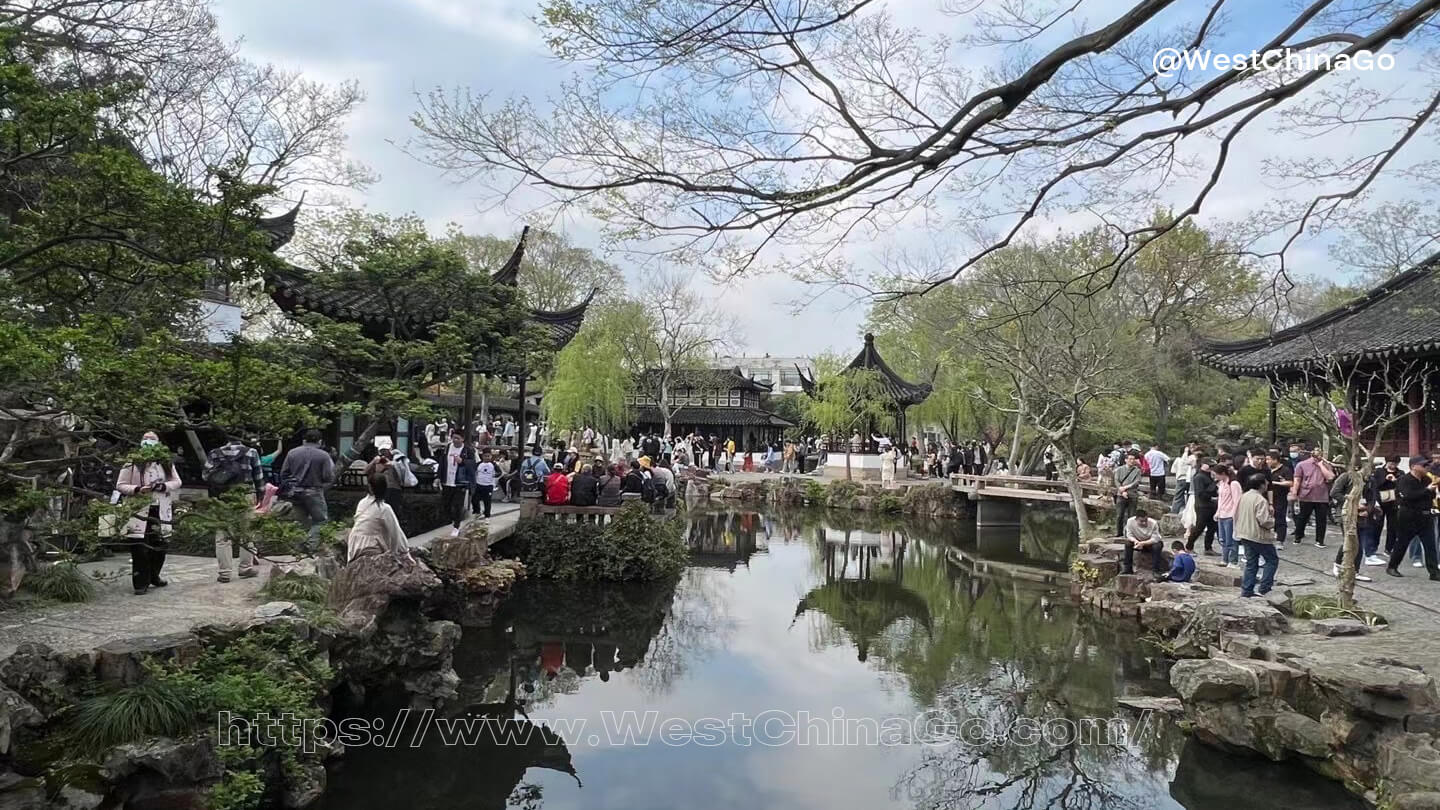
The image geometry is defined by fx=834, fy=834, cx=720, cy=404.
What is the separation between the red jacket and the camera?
11798 millimetres

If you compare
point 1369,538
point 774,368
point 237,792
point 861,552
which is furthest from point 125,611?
point 774,368

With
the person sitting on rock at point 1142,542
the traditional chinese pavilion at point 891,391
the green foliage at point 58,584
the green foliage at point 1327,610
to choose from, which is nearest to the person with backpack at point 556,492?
the green foliage at point 58,584

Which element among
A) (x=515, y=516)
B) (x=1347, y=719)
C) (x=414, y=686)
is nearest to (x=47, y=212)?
(x=414, y=686)

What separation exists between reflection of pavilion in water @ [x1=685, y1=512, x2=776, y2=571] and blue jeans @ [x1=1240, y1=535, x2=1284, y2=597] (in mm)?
8052

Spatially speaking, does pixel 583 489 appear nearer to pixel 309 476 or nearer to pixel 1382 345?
pixel 309 476

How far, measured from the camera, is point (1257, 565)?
8180 mm

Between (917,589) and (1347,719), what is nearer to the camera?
(1347,719)

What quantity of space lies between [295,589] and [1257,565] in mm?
8707

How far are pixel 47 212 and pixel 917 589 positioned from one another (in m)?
11.7

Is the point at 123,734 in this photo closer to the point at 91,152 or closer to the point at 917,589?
the point at 91,152

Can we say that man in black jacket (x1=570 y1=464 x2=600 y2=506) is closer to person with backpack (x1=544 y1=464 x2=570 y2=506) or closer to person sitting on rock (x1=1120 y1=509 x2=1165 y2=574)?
person with backpack (x1=544 y1=464 x2=570 y2=506)

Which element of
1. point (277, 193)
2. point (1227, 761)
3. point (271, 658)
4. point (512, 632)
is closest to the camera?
point (277, 193)

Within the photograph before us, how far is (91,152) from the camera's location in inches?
150

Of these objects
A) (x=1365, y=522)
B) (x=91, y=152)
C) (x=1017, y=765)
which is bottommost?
(x=1017, y=765)
